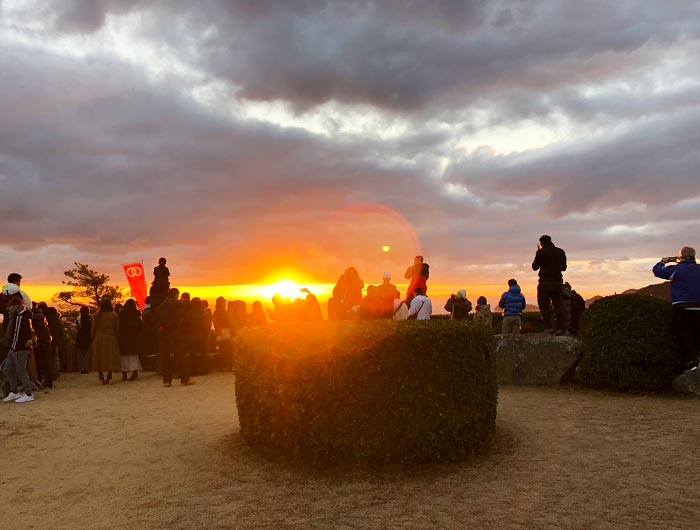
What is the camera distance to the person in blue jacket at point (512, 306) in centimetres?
1556

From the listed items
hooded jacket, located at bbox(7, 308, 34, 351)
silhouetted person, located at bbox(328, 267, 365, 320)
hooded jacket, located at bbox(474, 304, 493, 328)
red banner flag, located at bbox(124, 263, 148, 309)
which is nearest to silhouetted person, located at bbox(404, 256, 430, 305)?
silhouetted person, located at bbox(328, 267, 365, 320)

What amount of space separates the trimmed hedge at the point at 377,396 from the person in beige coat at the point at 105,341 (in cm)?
987

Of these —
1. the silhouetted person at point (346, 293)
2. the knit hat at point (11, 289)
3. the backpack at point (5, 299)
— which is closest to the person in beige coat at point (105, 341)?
the backpack at point (5, 299)

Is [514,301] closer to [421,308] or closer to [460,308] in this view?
[460,308]

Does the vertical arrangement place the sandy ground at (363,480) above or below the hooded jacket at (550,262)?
below

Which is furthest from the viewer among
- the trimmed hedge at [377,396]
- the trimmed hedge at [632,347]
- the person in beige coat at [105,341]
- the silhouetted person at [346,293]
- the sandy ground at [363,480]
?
the person in beige coat at [105,341]

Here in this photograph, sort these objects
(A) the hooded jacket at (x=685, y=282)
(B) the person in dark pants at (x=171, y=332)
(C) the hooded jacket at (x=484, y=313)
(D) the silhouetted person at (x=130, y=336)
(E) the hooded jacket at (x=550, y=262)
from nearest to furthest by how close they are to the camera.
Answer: (A) the hooded jacket at (x=685, y=282), (E) the hooded jacket at (x=550, y=262), (B) the person in dark pants at (x=171, y=332), (D) the silhouetted person at (x=130, y=336), (C) the hooded jacket at (x=484, y=313)

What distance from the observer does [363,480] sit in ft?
20.8

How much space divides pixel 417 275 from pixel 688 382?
19.7 ft

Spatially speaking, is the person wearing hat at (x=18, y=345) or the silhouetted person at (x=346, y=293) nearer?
the person wearing hat at (x=18, y=345)

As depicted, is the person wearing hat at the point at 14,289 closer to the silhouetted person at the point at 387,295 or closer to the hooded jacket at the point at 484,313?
the silhouetted person at the point at 387,295

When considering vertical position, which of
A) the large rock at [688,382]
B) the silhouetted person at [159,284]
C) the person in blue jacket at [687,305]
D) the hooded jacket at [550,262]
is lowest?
the large rock at [688,382]

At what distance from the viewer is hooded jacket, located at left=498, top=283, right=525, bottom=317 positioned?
15547 millimetres

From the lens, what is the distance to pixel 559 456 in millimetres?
7043
